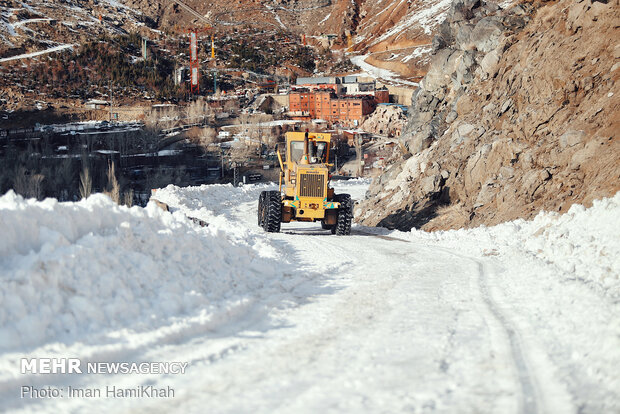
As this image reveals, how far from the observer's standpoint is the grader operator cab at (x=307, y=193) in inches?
850

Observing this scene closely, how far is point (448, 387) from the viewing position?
5492 millimetres

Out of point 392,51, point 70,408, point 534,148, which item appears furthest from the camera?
point 392,51

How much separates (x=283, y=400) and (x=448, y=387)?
1561 mm

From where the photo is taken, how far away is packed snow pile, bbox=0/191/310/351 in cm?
662

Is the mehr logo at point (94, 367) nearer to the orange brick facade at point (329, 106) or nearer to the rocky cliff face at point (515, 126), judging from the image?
the rocky cliff face at point (515, 126)

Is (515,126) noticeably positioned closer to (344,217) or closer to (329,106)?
(344,217)

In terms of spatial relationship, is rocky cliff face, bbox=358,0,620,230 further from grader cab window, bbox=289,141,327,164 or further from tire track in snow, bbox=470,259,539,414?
tire track in snow, bbox=470,259,539,414

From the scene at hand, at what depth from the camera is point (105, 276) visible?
7473mm

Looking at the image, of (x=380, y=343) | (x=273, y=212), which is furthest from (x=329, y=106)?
(x=380, y=343)

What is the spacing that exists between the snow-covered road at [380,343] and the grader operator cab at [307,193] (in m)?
9.21

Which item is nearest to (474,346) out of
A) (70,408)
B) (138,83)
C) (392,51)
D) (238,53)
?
(70,408)

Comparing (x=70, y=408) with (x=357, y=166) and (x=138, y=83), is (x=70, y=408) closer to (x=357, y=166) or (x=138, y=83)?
(x=357, y=166)

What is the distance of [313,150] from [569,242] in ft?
36.8

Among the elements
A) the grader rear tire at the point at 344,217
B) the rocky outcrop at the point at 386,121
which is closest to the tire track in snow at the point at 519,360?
the grader rear tire at the point at 344,217
